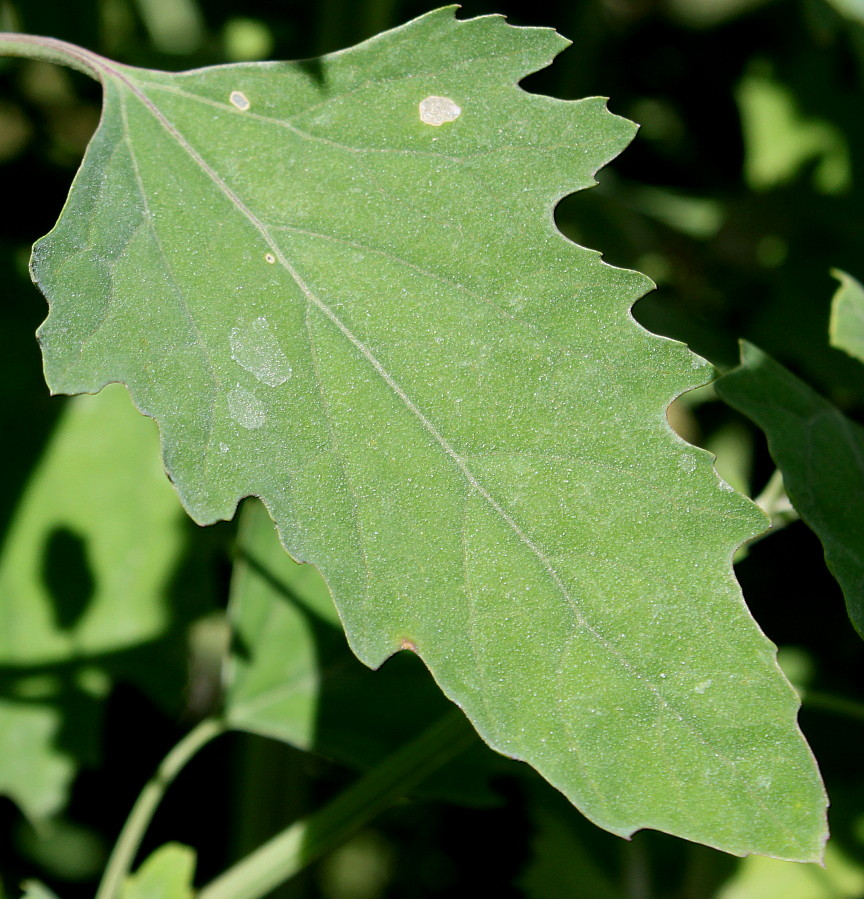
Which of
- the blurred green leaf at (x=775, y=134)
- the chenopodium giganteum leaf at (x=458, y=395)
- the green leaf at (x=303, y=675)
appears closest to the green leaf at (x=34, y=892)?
the green leaf at (x=303, y=675)

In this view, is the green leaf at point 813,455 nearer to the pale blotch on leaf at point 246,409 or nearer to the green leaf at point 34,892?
the pale blotch on leaf at point 246,409

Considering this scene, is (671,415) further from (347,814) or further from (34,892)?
(34,892)

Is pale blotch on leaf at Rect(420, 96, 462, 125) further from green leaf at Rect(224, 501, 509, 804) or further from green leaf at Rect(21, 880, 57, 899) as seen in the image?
green leaf at Rect(21, 880, 57, 899)

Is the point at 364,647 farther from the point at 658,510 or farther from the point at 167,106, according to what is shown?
the point at 167,106

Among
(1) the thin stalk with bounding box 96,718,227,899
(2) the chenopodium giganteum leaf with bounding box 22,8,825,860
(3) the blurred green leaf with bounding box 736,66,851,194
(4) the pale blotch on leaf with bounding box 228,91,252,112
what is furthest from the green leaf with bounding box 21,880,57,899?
(3) the blurred green leaf with bounding box 736,66,851,194

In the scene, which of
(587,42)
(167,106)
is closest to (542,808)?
(167,106)

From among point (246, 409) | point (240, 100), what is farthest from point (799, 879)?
point (240, 100)
